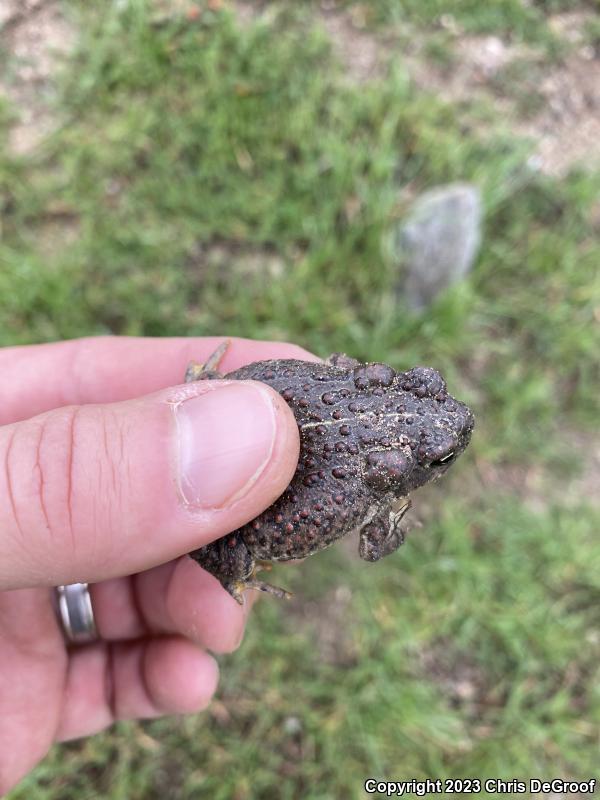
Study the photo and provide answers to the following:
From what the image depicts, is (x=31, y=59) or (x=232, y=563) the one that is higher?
(x=31, y=59)

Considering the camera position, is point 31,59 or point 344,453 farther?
point 31,59

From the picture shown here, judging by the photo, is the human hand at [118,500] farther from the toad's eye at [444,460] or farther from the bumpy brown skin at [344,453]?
the toad's eye at [444,460]

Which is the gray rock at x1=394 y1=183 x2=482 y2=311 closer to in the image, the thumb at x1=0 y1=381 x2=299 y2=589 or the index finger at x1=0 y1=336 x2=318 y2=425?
the index finger at x1=0 y1=336 x2=318 y2=425

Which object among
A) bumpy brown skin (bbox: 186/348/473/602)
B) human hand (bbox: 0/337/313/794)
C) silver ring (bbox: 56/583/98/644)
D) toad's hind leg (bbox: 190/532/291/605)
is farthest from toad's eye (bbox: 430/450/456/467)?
silver ring (bbox: 56/583/98/644)

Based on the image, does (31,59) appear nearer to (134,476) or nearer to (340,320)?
(340,320)

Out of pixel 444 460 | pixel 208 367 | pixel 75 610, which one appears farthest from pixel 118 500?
pixel 75 610

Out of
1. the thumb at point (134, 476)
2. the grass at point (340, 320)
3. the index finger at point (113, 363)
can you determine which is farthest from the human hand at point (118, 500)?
the grass at point (340, 320)

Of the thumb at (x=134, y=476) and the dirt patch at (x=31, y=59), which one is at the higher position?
the dirt patch at (x=31, y=59)
